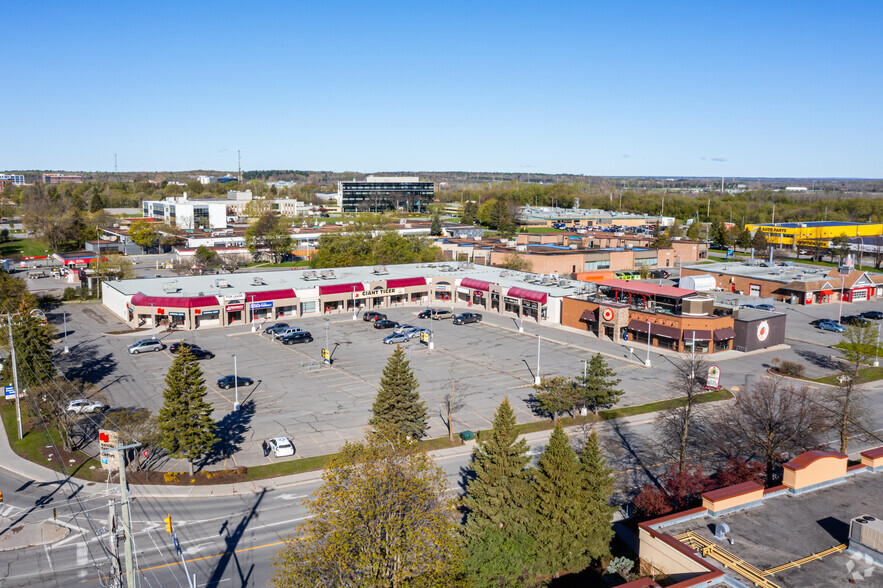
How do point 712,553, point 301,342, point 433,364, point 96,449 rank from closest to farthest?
point 712,553 < point 96,449 < point 433,364 < point 301,342

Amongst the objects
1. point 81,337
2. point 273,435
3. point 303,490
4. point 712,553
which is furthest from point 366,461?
point 81,337

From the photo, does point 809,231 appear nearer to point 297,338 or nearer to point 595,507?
point 297,338

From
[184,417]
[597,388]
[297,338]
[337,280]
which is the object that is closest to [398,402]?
[184,417]

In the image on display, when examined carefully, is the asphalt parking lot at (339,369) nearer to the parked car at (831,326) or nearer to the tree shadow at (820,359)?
the tree shadow at (820,359)

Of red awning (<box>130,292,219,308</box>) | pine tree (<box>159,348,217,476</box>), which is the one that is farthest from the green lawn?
pine tree (<box>159,348,217,476</box>)

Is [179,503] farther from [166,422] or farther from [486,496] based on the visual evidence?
[486,496]

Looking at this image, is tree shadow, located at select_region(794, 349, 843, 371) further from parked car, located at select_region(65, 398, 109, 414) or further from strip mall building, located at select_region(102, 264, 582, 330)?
parked car, located at select_region(65, 398, 109, 414)
